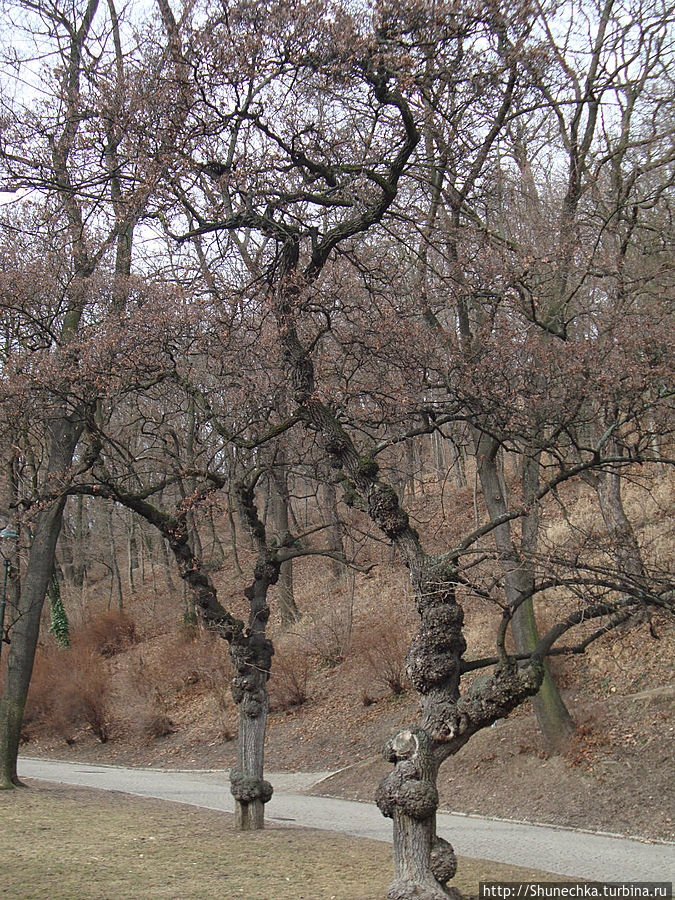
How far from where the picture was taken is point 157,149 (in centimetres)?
809

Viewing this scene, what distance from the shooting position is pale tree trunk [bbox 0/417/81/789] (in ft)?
42.4

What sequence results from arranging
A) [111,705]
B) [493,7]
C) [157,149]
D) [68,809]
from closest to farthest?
1. [493,7]
2. [157,149]
3. [68,809]
4. [111,705]

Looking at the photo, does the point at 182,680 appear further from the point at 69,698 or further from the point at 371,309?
the point at 371,309

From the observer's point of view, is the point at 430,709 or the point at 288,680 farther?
the point at 288,680

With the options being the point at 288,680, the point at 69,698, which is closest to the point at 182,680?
the point at 69,698

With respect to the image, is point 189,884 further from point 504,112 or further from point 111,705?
point 111,705

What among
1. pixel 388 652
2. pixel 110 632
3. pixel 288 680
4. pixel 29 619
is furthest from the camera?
pixel 110 632

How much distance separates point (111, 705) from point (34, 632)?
8229mm

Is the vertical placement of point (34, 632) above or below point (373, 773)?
above

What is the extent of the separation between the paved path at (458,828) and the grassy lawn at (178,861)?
88 cm

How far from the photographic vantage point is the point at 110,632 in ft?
89.7

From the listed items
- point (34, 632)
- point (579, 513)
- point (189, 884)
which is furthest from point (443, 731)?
A: point (579, 513)

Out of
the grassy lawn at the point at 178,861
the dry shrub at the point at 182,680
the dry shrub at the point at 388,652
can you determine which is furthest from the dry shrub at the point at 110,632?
the grassy lawn at the point at 178,861

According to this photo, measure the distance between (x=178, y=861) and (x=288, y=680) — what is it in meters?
11.3
